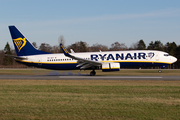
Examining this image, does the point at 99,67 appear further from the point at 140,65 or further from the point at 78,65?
the point at 140,65

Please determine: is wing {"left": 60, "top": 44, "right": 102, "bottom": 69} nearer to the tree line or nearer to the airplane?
the airplane

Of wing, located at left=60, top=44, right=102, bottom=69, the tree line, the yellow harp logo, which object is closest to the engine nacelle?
wing, located at left=60, top=44, right=102, bottom=69

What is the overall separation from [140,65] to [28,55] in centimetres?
1735

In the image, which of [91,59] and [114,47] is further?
[114,47]

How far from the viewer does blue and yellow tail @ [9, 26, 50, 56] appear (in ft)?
106

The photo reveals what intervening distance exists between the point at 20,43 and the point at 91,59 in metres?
11.5

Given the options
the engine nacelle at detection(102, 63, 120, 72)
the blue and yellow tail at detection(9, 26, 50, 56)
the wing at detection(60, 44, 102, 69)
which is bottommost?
the engine nacelle at detection(102, 63, 120, 72)

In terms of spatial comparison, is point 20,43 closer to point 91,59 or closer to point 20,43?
point 20,43

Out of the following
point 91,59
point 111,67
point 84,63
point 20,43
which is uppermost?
point 20,43

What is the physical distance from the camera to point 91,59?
103 ft

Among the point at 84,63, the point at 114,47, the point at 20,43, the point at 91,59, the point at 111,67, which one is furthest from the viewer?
the point at 114,47

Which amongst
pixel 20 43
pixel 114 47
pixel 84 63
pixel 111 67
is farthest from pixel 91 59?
pixel 114 47

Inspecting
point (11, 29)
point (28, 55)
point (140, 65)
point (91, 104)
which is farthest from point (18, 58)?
point (91, 104)

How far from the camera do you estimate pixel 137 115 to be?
7918 mm
